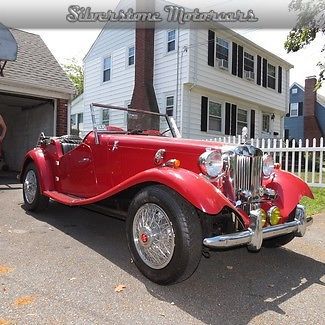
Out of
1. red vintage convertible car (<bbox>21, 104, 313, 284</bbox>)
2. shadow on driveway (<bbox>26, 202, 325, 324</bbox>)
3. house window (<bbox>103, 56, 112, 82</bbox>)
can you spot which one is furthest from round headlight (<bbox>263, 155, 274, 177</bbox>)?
house window (<bbox>103, 56, 112, 82</bbox>)

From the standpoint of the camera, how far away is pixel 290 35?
32.9 ft

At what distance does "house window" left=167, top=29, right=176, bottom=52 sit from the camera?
14987 millimetres

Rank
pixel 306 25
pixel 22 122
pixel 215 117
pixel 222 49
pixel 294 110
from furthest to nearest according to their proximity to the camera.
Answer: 1. pixel 294 110
2. pixel 215 117
3. pixel 222 49
4. pixel 22 122
5. pixel 306 25

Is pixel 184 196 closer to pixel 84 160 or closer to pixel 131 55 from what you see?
pixel 84 160

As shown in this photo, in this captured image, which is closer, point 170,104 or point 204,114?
point 170,104

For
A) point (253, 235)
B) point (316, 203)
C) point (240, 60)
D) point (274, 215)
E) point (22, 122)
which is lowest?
point (316, 203)

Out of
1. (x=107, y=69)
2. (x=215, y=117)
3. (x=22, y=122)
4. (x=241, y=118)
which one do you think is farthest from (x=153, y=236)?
(x=107, y=69)

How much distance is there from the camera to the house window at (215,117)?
16062 mm

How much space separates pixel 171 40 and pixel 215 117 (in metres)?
3.67

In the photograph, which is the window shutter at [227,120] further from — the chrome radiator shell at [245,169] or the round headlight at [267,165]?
the chrome radiator shell at [245,169]

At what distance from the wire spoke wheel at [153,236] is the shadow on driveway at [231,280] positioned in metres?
0.23

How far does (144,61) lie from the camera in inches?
601

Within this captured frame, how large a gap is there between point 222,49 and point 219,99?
6.76 ft

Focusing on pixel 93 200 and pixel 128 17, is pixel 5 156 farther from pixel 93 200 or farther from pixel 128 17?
pixel 93 200
